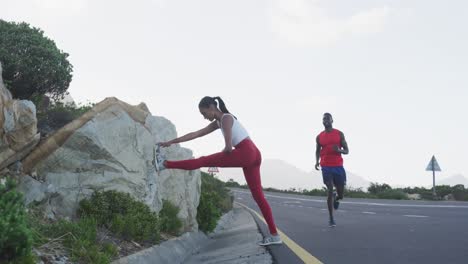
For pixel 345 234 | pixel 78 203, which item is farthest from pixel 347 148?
pixel 78 203

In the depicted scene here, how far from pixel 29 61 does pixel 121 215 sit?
201 inches

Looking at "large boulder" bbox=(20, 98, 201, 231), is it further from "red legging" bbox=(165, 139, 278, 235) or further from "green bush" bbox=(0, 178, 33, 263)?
"green bush" bbox=(0, 178, 33, 263)

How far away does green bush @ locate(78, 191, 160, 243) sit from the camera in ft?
24.5

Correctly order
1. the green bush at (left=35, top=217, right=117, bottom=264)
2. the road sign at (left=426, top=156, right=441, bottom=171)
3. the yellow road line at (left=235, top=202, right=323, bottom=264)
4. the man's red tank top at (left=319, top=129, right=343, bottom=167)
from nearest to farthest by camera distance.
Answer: the green bush at (left=35, top=217, right=117, bottom=264), the yellow road line at (left=235, top=202, right=323, bottom=264), the man's red tank top at (left=319, top=129, right=343, bottom=167), the road sign at (left=426, top=156, right=441, bottom=171)

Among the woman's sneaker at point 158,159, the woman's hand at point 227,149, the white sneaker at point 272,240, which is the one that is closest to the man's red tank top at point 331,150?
the white sneaker at point 272,240

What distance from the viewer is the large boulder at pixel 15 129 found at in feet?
24.6

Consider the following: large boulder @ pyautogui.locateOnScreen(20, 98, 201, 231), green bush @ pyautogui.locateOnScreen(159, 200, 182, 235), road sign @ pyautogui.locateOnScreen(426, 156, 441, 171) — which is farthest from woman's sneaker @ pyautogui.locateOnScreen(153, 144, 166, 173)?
road sign @ pyautogui.locateOnScreen(426, 156, 441, 171)

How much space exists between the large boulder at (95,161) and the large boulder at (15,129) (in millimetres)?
222

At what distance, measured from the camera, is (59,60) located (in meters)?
12.1

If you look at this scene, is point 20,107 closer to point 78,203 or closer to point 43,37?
point 78,203

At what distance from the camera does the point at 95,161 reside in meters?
8.25

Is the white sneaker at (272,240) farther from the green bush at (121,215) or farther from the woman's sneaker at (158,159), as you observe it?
the woman's sneaker at (158,159)

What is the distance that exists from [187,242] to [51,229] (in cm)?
372

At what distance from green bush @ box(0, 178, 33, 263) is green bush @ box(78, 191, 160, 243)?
2583 millimetres
